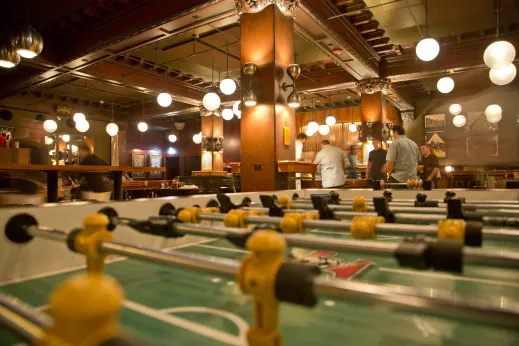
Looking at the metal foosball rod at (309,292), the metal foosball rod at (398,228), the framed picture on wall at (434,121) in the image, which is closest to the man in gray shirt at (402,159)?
the metal foosball rod at (398,228)

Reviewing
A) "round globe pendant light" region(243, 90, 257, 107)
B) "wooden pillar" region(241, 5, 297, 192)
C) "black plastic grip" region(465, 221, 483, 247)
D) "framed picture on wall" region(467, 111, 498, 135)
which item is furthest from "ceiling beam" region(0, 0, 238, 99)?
"framed picture on wall" region(467, 111, 498, 135)

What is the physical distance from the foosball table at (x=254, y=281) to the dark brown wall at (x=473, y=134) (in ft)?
43.8

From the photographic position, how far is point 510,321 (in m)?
0.42

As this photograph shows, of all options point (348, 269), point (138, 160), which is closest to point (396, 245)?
point (348, 269)

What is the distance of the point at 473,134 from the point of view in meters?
13.3

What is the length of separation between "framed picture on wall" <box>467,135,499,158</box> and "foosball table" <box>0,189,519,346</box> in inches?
526

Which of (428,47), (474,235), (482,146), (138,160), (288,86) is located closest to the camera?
(474,235)

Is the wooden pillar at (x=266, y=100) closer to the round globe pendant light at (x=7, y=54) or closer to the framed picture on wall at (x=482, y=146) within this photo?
the round globe pendant light at (x=7, y=54)

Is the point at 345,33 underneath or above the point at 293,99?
above

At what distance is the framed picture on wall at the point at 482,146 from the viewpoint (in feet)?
42.3

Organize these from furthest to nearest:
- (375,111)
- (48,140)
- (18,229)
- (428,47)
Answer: (48,140)
(375,111)
(428,47)
(18,229)

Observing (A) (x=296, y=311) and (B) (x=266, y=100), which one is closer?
(A) (x=296, y=311)

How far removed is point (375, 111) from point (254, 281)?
34.0 feet

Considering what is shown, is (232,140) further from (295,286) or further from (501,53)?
(295,286)
